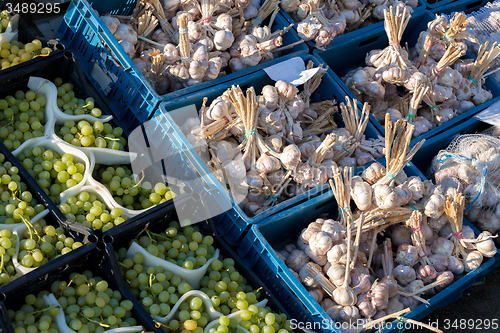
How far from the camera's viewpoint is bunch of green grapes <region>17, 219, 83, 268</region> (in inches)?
82.0

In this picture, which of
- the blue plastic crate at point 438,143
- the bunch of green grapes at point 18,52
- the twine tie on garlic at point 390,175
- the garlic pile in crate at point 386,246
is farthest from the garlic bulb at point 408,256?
the bunch of green grapes at point 18,52

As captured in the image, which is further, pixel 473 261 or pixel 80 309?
pixel 473 261

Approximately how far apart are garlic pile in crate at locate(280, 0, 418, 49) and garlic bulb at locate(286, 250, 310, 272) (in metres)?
1.40

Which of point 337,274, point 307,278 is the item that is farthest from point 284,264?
point 337,274

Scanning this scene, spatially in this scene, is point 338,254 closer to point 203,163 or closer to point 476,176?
point 203,163

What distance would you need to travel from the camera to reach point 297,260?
261cm

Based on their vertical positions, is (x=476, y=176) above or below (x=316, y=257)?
above

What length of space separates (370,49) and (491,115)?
3.10ft

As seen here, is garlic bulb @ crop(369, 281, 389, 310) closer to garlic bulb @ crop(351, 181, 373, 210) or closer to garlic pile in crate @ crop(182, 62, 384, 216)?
garlic bulb @ crop(351, 181, 373, 210)

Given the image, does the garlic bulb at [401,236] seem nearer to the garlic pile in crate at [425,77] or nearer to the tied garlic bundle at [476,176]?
the tied garlic bundle at [476,176]

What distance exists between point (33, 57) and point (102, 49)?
365 mm

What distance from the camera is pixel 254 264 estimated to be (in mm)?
2604

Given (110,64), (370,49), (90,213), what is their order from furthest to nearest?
1. (370,49)
2. (110,64)
3. (90,213)

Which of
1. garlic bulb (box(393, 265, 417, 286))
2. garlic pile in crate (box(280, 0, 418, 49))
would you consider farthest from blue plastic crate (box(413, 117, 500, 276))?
garlic pile in crate (box(280, 0, 418, 49))
